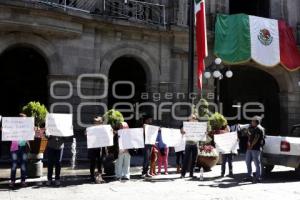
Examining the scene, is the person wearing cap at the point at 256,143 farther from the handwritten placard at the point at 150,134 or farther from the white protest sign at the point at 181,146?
the handwritten placard at the point at 150,134

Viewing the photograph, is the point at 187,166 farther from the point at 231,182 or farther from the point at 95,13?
the point at 95,13

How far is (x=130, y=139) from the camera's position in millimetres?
11812

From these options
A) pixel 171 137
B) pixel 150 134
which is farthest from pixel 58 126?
pixel 171 137

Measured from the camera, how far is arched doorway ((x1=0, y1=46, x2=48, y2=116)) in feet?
61.7

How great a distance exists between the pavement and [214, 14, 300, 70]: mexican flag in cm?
882

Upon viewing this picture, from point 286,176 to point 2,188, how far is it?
7884 millimetres

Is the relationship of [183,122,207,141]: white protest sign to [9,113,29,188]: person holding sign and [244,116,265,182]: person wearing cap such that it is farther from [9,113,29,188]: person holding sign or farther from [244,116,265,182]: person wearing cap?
[9,113,29,188]: person holding sign

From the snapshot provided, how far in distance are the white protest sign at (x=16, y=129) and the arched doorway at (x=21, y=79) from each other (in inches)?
304

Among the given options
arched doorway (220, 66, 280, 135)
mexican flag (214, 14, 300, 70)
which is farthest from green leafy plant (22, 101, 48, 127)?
arched doorway (220, 66, 280, 135)

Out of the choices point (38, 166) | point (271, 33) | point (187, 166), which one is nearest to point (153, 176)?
point (187, 166)

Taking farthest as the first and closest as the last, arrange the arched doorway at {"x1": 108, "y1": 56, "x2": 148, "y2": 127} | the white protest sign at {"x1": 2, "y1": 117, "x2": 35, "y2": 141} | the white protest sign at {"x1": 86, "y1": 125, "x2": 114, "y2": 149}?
the arched doorway at {"x1": 108, "y1": 56, "x2": 148, "y2": 127} → the white protest sign at {"x1": 86, "y1": 125, "x2": 114, "y2": 149} → the white protest sign at {"x1": 2, "y1": 117, "x2": 35, "y2": 141}

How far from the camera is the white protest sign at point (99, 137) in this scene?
37.0 ft

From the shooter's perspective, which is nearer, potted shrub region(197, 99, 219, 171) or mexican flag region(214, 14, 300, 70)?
potted shrub region(197, 99, 219, 171)

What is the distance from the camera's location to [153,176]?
12531mm
